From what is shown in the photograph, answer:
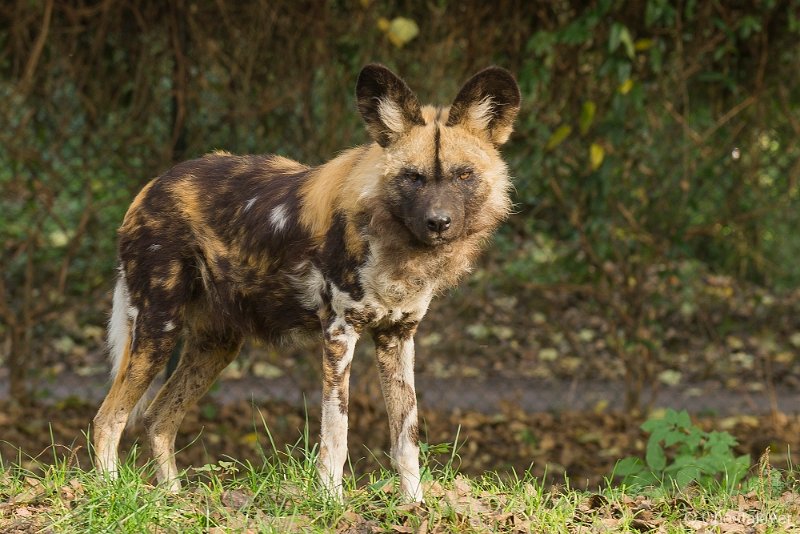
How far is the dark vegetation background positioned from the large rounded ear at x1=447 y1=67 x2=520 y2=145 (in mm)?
2318

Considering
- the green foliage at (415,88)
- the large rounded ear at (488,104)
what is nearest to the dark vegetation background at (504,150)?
the green foliage at (415,88)

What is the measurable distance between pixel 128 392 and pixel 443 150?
148 cm

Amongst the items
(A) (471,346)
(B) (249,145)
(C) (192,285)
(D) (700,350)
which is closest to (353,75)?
(B) (249,145)

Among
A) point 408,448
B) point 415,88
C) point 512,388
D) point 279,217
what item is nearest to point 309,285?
point 279,217

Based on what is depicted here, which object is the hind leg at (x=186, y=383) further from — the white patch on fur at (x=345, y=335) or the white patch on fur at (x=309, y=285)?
the white patch on fur at (x=345, y=335)

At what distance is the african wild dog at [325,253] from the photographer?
3.64m

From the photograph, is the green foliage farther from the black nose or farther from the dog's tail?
the black nose

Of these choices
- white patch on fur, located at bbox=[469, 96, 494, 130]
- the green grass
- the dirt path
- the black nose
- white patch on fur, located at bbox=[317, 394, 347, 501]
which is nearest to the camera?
the green grass

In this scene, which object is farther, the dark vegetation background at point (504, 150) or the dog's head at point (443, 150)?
the dark vegetation background at point (504, 150)

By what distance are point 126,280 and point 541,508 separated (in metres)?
1.76

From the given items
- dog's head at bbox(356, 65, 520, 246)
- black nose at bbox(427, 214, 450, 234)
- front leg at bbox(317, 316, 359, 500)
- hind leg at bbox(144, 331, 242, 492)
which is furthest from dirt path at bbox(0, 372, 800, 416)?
black nose at bbox(427, 214, 450, 234)

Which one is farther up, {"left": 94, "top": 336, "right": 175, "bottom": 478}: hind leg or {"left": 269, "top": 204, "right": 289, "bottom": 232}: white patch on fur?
{"left": 269, "top": 204, "right": 289, "bottom": 232}: white patch on fur

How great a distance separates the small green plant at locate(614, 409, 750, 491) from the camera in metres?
4.23

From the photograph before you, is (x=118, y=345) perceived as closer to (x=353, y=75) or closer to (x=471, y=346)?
(x=353, y=75)
